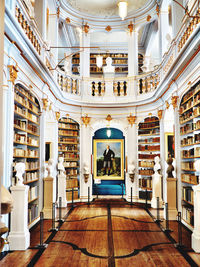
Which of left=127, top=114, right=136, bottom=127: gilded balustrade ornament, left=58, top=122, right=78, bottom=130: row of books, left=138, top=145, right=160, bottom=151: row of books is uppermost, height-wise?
left=127, top=114, right=136, bottom=127: gilded balustrade ornament

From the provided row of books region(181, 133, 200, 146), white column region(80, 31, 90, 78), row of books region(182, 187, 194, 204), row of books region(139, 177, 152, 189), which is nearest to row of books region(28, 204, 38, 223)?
row of books region(182, 187, 194, 204)

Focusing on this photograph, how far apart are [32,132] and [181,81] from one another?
13.6 feet

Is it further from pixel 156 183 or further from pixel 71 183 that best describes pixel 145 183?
pixel 71 183

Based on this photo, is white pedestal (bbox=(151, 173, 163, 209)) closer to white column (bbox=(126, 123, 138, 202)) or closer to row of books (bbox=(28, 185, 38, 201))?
white column (bbox=(126, 123, 138, 202))

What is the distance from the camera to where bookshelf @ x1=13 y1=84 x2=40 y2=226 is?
5.96 metres

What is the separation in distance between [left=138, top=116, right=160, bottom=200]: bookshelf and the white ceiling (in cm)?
430

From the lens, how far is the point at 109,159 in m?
11.8

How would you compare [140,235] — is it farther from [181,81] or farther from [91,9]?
[91,9]

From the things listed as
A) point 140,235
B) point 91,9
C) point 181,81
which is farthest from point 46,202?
point 91,9

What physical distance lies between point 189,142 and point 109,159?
18.4 feet

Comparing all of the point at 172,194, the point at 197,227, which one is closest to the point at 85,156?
the point at 172,194

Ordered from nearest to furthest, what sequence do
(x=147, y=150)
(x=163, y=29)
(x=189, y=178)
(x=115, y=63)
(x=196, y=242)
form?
(x=196, y=242), (x=189, y=178), (x=163, y=29), (x=147, y=150), (x=115, y=63)

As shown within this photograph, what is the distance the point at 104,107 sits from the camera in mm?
10797

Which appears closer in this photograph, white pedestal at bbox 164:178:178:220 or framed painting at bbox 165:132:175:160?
white pedestal at bbox 164:178:178:220
